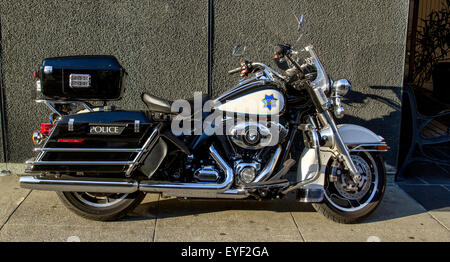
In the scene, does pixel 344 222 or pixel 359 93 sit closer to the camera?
pixel 344 222

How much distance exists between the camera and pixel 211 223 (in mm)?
4047

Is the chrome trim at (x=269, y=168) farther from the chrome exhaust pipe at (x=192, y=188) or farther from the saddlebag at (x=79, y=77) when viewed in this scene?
the saddlebag at (x=79, y=77)

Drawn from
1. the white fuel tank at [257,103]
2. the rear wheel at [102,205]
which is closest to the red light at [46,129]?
the rear wheel at [102,205]

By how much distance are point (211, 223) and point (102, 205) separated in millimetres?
987

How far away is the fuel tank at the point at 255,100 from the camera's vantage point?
380 cm

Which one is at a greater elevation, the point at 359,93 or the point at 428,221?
the point at 359,93

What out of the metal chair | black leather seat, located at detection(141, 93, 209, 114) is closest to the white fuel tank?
black leather seat, located at detection(141, 93, 209, 114)

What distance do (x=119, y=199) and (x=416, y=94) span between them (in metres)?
3.86

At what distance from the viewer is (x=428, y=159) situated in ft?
18.2

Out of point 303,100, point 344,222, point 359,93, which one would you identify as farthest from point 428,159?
point 303,100

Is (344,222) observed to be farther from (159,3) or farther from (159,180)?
(159,3)

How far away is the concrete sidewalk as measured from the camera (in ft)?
12.5

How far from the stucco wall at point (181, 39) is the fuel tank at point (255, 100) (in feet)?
4.28

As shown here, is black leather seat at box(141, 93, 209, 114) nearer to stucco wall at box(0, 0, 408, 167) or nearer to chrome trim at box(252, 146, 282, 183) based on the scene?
chrome trim at box(252, 146, 282, 183)
